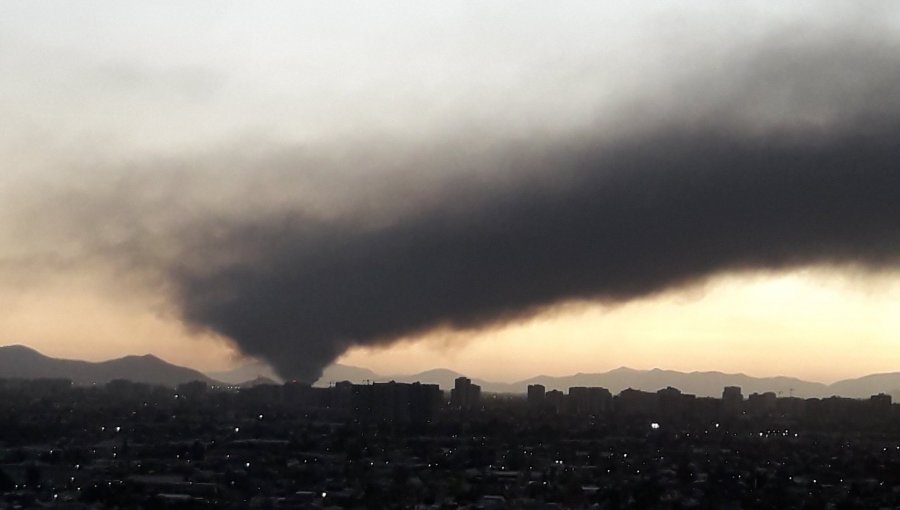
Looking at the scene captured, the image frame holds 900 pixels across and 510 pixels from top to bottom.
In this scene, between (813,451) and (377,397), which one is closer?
(813,451)

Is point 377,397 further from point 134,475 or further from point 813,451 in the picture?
point 134,475

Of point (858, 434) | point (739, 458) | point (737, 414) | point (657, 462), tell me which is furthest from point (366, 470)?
point (737, 414)

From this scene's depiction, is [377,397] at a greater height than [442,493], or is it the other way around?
[377,397]

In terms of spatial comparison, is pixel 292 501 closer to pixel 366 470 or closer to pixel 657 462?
pixel 366 470

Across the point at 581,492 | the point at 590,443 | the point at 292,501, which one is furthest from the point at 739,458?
the point at 292,501

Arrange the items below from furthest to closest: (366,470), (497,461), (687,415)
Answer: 1. (687,415)
2. (497,461)
3. (366,470)

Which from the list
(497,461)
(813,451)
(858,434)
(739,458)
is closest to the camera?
(497,461)
